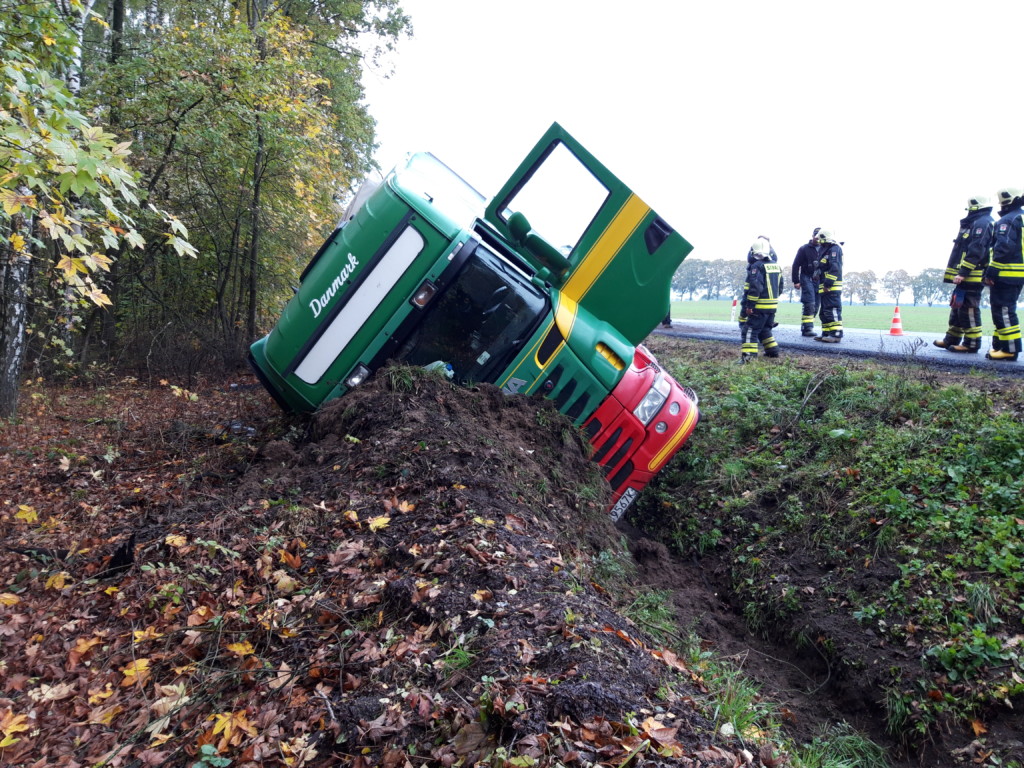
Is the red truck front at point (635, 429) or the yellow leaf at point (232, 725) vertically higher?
the red truck front at point (635, 429)

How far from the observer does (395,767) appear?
2.12 metres

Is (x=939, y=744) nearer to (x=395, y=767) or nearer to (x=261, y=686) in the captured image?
(x=395, y=767)

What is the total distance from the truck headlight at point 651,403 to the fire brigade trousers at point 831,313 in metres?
7.67

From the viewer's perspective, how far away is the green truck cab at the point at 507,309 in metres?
4.82

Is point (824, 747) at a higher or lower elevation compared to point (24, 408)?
higher

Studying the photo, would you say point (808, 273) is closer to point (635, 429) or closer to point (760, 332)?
point (760, 332)

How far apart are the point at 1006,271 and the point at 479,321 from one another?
7279 millimetres

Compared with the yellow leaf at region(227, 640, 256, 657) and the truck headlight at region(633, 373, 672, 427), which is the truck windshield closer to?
the truck headlight at region(633, 373, 672, 427)

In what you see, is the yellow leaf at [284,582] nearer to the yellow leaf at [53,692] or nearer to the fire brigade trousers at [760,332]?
the yellow leaf at [53,692]

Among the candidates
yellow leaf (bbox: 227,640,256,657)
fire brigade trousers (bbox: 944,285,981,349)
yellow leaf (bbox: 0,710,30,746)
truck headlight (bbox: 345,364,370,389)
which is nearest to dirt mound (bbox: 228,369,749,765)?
truck headlight (bbox: 345,364,370,389)

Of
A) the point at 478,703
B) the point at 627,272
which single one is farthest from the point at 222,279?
the point at 478,703

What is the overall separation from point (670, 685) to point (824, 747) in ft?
4.38

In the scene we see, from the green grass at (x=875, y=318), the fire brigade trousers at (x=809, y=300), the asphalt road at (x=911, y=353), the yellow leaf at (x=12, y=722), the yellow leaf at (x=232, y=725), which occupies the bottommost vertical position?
the yellow leaf at (x=12, y=722)

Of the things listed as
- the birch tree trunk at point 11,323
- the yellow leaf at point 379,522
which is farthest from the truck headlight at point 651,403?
the birch tree trunk at point 11,323
